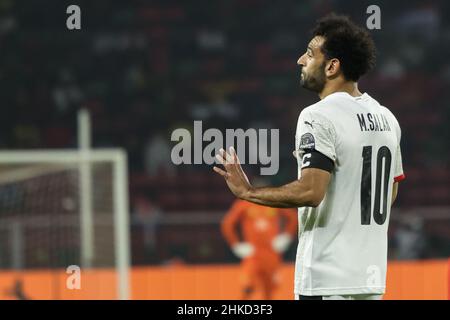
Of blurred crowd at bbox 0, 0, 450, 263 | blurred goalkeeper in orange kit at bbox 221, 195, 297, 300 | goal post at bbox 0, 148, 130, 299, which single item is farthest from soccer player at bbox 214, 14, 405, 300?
blurred crowd at bbox 0, 0, 450, 263

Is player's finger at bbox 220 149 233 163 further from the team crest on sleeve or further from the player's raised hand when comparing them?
the team crest on sleeve

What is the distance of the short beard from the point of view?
3316 millimetres

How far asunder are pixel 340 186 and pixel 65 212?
5.65 meters

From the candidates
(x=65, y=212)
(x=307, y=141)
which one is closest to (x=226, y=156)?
Result: (x=307, y=141)

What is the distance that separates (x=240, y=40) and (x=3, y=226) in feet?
26.1

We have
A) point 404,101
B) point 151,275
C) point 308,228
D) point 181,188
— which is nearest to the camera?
point 308,228

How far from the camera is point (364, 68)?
130 inches

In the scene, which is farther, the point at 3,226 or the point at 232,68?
the point at 232,68

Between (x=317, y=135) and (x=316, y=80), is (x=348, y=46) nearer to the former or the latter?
(x=316, y=80)

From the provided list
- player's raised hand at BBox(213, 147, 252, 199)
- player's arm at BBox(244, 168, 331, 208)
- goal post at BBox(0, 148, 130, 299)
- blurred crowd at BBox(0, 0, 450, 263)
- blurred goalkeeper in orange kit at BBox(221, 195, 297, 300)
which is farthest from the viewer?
blurred crowd at BBox(0, 0, 450, 263)

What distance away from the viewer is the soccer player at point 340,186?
3152 millimetres

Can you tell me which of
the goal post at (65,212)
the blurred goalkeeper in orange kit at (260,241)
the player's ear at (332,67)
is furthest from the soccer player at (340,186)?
the blurred goalkeeper in orange kit at (260,241)
